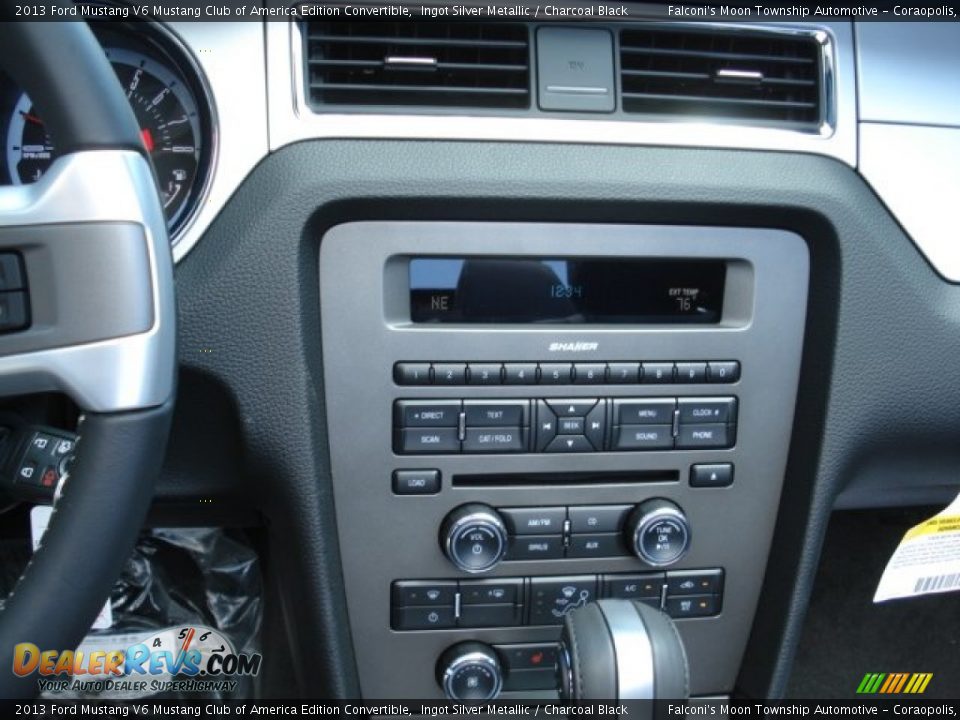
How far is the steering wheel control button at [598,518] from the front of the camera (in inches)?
45.2

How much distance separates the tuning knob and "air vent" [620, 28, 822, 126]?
0.70 meters

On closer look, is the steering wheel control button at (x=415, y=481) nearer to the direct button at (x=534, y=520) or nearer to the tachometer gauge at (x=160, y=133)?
the direct button at (x=534, y=520)

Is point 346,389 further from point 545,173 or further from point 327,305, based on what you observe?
point 545,173

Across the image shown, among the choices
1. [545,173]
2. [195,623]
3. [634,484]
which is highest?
[545,173]

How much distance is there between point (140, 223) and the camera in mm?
759

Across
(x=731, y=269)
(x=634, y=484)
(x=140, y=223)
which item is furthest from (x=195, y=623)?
(x=731, y=269)

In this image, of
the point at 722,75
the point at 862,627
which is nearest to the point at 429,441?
the point at 722,75

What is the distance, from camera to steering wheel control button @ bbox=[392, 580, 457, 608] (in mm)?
1154

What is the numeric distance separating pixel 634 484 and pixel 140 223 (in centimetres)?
68

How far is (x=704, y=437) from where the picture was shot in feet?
3.74

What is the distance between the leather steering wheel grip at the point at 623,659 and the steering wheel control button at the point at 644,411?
0.25 meters

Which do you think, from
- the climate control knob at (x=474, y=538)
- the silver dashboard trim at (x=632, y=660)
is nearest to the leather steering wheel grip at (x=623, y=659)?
the silver dashboard trim at (x=632, y=660)

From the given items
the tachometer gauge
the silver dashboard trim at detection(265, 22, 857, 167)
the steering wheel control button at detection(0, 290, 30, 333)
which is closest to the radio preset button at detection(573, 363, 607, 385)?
the silver dashboard trim at detection(265, 22, 857, 167)

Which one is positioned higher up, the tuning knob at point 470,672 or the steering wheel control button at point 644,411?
the steering wheel control button at point 644,411
